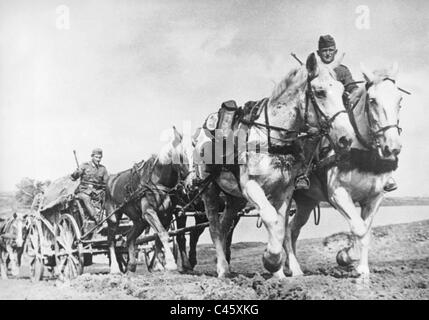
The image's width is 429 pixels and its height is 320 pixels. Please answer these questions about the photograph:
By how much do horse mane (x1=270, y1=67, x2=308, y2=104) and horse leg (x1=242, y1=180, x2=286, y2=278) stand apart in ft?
3.26

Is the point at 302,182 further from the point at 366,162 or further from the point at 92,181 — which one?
the point at 92,181

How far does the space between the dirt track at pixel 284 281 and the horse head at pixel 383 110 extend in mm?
1318

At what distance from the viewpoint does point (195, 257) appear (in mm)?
8328

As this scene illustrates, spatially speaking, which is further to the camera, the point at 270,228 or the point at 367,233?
the point at 367,233

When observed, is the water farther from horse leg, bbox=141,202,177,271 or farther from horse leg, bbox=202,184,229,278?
horse leg, bbox=141,202,177,271

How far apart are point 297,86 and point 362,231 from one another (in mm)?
1594

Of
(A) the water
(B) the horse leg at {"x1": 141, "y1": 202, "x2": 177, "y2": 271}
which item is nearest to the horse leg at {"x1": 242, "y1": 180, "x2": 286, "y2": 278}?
(B) the horse leg at {"x1": 141, "y1": 202, "x2": 177, "y2": 271}

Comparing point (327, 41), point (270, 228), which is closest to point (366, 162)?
point (270, 228)

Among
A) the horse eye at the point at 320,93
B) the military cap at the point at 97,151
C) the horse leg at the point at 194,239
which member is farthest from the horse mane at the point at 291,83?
the military cap at the point at 97,151

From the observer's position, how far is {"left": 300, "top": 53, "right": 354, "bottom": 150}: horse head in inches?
238

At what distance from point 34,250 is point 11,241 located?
32.3 inches

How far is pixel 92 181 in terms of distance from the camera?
28.5ft

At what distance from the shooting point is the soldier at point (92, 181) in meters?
8.43
